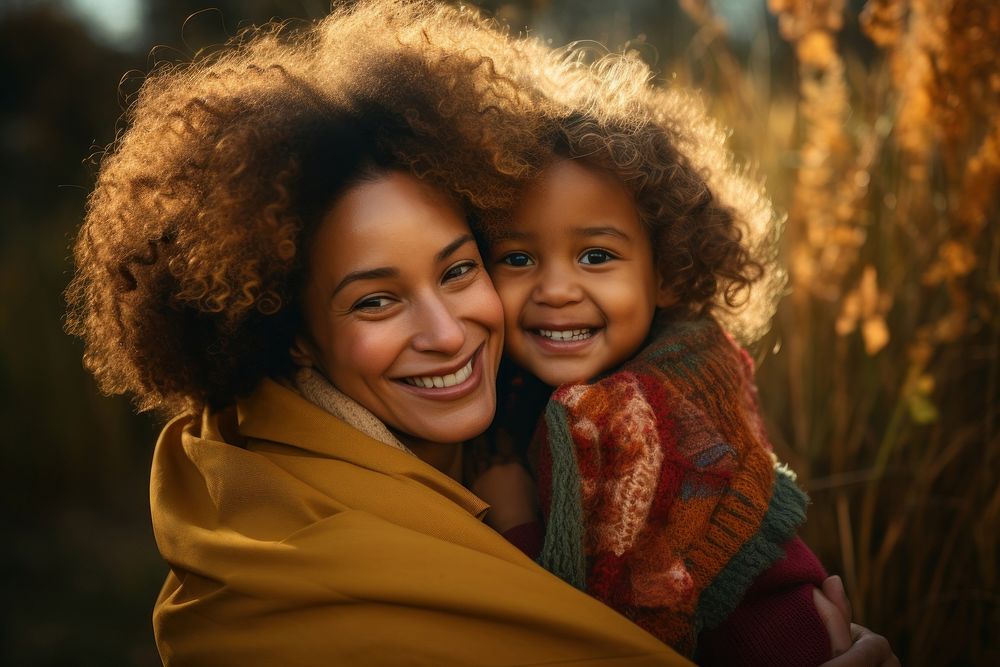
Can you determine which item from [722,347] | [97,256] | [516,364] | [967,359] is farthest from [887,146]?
[97,256]

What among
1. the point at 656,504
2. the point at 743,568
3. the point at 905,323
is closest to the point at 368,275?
the point at 656,504

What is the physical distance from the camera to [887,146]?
3.51 m

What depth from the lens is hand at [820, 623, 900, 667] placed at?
2076 mm

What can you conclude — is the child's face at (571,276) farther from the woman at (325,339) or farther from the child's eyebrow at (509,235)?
the woman at (325,339)

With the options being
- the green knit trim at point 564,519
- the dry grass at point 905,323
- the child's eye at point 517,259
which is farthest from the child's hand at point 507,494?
the dry grass at point 905,323

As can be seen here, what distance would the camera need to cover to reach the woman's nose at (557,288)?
7.84 feet

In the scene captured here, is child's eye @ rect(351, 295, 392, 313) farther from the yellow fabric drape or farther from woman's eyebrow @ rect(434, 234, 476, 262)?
the yellow fabric drape

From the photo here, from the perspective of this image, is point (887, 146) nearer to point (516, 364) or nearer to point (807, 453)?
point (807, 453)

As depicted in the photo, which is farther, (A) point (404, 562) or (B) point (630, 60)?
(B) point (630, 60)

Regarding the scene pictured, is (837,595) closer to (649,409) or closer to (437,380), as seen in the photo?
(649,409)

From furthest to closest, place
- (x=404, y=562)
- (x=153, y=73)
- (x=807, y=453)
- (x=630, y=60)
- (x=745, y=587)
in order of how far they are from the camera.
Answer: (x=807, y=453) < (x=630, y=60) < (x=153, y=73) < (x=745, y=587) < (x=404, y=562)

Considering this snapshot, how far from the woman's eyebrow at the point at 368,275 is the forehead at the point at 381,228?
0.01 metres

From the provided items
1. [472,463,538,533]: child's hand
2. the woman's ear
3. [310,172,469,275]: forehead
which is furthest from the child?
the woman's ear

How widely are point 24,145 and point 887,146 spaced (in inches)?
396
